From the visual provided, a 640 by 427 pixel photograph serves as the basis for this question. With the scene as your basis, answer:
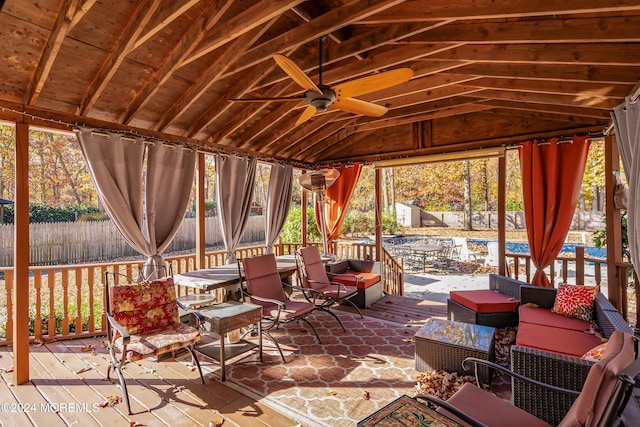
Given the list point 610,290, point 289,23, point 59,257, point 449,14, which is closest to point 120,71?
point 289,23

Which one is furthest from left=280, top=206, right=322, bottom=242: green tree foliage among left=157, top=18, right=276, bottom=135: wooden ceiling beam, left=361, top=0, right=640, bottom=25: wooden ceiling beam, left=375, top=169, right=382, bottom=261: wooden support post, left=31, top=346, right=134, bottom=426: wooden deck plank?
left=361, top=0, right=640, bottom=25: wooden ceiling beam

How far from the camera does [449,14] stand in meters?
2.43

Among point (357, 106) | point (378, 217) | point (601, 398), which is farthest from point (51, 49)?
point (378, 217)

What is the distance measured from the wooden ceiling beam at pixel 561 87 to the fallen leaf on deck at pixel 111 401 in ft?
16.4

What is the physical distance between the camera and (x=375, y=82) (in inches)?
102

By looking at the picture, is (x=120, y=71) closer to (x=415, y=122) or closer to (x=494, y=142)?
(x=415, y=122)

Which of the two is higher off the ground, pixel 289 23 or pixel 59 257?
pixel 289 23

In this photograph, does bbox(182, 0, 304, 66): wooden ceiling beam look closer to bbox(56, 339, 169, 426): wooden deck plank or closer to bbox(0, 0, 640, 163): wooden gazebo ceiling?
bbox(0, 0, 640, 163): wooden gazebo ceiling

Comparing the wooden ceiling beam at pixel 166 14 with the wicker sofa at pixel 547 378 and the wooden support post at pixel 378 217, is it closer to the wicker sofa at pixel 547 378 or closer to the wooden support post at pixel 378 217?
the wicker sofa at pixel 547 378

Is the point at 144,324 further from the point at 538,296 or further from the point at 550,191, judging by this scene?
the point at 550,191

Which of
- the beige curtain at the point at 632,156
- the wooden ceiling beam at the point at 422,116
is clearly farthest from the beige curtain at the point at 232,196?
the beige curtain at the point at 632,156

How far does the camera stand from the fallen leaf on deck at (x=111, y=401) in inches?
102

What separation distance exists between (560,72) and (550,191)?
1837 millimetres

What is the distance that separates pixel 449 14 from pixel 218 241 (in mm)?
12678
